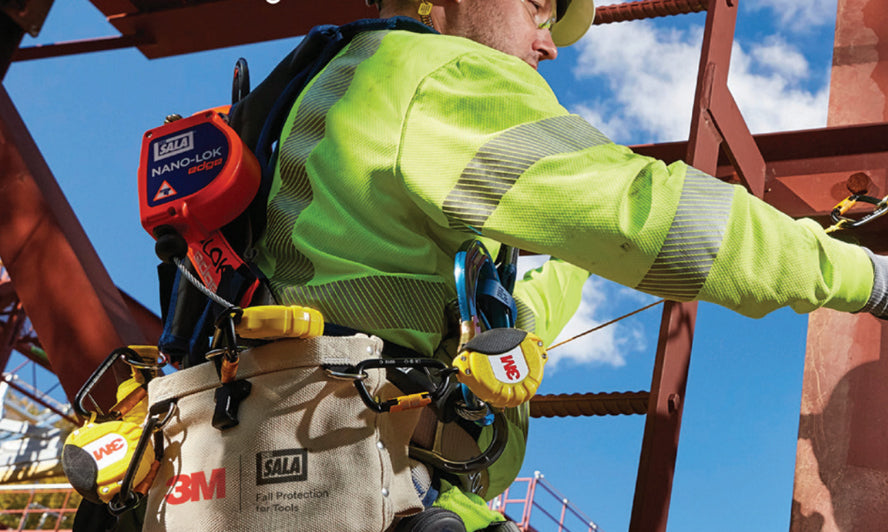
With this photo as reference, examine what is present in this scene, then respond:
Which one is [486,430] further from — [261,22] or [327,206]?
[261,22]

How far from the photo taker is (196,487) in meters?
1.76

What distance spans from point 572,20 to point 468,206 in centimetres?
185

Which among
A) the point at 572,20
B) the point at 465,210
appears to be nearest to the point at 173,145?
the point at 465,210

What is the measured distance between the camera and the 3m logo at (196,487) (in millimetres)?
1716

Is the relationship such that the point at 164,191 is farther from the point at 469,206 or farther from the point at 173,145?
the point at 469,206

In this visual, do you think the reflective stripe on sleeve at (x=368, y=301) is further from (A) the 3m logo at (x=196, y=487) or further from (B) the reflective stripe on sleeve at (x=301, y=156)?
(A) the 3m logo at (x=196, y=487)

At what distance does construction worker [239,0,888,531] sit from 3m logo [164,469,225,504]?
0.35m

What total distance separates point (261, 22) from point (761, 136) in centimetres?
283

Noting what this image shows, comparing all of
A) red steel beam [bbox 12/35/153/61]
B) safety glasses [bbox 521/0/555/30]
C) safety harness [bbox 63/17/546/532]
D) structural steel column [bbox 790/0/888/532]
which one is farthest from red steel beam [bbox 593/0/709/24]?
red steel beam [bbox 12/35/153/61]

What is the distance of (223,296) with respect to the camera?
187 cm

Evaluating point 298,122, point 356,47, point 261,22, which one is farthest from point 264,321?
point 261,22

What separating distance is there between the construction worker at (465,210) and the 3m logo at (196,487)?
351mm

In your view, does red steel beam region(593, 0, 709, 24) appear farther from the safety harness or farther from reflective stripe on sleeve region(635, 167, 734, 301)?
reflective stripe on sleeve region(635, 167, 734, 301)

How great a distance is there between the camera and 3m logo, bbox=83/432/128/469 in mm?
1873
